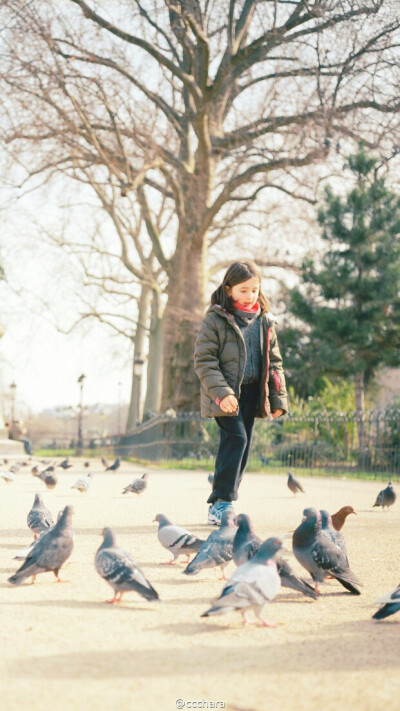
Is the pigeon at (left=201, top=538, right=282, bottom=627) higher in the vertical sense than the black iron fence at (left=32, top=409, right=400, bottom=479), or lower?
lower

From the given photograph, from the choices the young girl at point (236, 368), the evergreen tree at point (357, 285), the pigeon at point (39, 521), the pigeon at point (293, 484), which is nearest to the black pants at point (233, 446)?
the young girl at point (236, 368)

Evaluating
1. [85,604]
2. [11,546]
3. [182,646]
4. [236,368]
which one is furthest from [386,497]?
[182,646]

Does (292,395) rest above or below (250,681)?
above

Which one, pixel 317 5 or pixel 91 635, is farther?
pixel 317 5

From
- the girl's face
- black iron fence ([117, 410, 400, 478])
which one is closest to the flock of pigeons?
the girl's face

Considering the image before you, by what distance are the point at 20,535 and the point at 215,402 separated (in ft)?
5.99

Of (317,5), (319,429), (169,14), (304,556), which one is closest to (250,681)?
(304,556)

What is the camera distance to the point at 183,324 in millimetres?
23891

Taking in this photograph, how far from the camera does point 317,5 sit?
49.8 feet

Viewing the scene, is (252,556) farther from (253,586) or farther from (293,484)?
(293,484)

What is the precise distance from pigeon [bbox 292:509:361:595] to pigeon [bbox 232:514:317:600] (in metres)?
0.19

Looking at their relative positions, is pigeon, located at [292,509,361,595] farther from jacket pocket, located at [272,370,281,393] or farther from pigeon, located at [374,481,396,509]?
pigeon, located at [374,481,396,509]

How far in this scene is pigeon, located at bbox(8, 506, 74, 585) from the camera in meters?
4.60

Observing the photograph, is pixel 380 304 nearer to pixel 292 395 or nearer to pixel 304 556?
pixel 292 395
